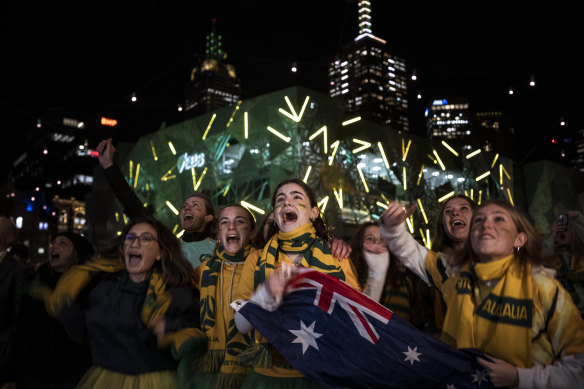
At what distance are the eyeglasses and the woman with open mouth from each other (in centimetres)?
47

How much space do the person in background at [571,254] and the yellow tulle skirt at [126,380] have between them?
3630 mm

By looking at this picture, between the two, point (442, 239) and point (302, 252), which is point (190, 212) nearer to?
point (302, 252)

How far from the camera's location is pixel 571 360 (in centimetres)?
201

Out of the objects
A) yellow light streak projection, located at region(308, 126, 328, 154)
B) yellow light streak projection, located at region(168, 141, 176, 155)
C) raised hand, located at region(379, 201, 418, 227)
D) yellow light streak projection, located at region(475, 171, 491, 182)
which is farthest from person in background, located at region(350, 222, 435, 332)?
yellow light streak projection, located at region(475, 171, 491, 182)

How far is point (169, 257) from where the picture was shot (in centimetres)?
291

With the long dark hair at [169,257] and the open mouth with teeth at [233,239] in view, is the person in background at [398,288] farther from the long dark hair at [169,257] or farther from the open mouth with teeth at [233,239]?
the long dark hair at [169,257]

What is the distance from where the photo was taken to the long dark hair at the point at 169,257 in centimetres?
286

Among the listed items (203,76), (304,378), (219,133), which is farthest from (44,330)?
(203,76)

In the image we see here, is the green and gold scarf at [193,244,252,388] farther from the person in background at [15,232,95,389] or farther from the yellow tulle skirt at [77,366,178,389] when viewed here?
the person in background at [15,232,95,389]

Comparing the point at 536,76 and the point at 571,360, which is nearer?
the point at 571,360

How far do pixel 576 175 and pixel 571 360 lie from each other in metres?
35.9

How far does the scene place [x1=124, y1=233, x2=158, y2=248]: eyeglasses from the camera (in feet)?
9.40

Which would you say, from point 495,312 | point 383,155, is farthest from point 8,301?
point 383,155

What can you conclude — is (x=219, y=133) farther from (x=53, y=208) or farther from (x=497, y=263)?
(x=53, y=208)
